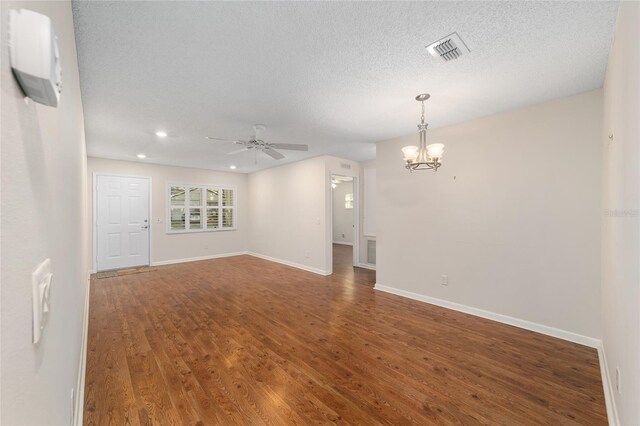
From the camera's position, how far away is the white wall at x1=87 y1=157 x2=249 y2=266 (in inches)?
236

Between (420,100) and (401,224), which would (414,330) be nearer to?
(401,224)

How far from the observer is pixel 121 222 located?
6004mm

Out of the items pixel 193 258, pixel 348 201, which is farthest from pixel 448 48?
pixel 348 201

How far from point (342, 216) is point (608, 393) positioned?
349 inches

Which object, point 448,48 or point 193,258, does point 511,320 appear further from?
point 193,258

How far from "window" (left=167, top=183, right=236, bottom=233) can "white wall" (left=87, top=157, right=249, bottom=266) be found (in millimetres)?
141

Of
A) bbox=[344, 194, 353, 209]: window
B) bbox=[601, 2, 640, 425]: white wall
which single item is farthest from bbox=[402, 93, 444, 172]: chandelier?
bbox=[344, 194, 353, 209]: window

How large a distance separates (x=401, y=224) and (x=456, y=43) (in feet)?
8.98

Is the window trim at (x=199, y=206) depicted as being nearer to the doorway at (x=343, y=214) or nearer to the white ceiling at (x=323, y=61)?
the white ceiling at (x=323, y=61)

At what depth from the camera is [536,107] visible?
3016 mm

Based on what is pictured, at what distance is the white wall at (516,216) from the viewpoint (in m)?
2.75

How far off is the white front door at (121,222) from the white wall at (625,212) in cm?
759

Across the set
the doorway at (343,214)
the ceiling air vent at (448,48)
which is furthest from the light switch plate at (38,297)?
the doorway at (343,214)

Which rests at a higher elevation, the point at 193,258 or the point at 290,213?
the point at 290,213
